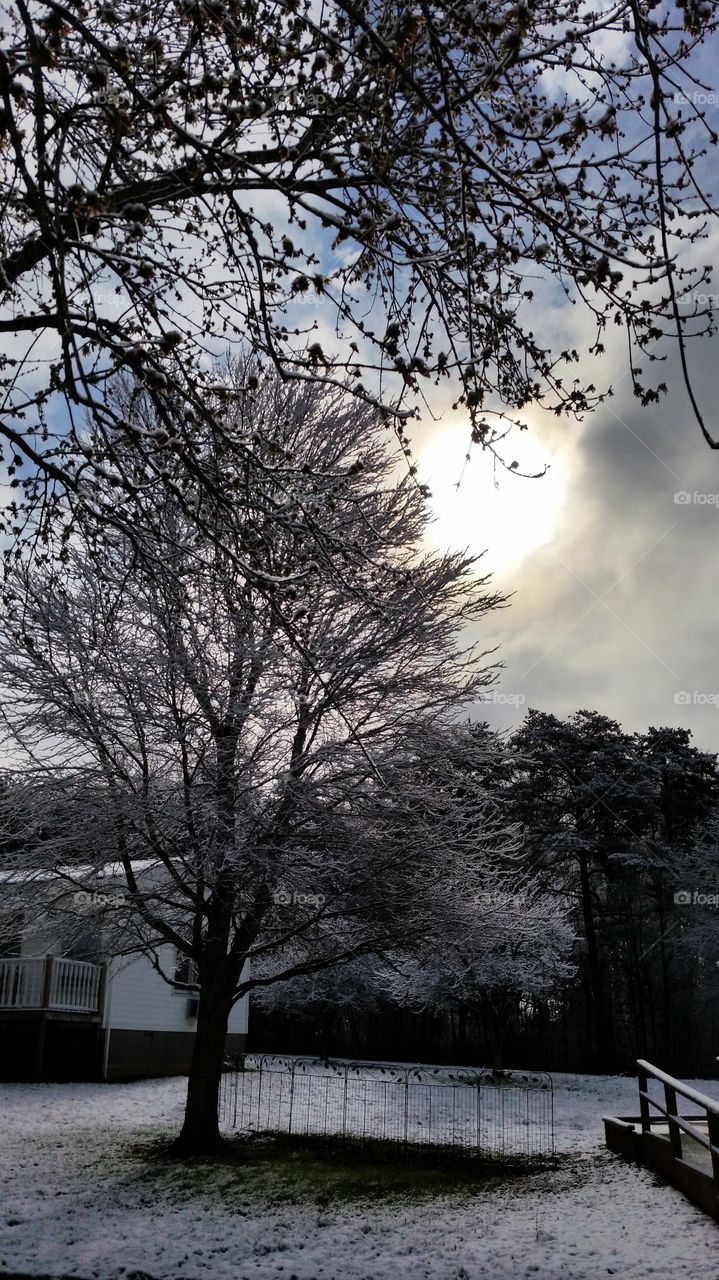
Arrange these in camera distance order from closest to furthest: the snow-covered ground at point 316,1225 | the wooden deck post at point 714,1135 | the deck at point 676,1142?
the snow-covered ground at point 316,1225, the wooden deck post at point 714,1135, the deck at point 676,1142

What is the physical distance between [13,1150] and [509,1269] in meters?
7.36

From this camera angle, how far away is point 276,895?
1169 cm

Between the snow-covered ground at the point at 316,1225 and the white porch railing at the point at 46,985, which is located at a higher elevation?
the white porch railing at the point at 46,985

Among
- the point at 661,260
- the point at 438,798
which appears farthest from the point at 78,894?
the point at 661,260

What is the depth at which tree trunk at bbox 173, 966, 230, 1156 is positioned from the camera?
11938mm

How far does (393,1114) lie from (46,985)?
6.93m

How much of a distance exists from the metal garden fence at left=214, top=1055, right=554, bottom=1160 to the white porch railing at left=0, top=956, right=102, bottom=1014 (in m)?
3.37

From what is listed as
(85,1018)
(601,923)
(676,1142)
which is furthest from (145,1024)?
(601,923)

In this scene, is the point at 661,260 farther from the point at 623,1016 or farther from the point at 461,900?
the point at 623,1016
